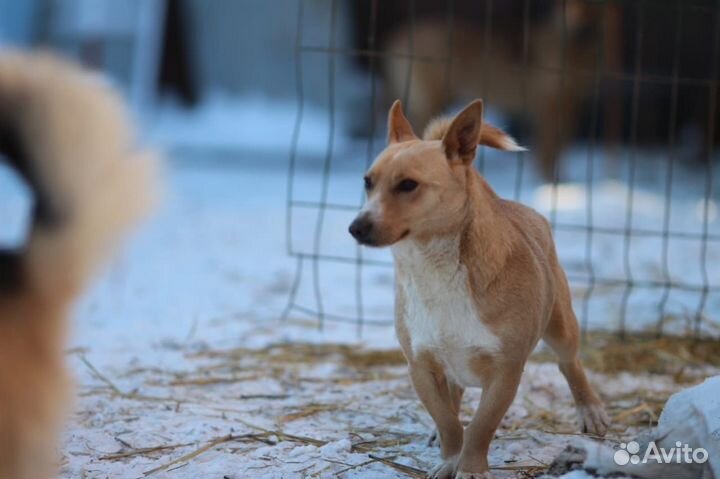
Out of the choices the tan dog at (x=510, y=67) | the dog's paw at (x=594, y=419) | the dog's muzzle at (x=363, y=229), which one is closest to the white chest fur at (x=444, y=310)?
the dog's muzzle at (x=363, y=229)

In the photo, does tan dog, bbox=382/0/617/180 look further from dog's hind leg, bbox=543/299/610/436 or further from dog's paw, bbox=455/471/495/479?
dog's paw, bbox=455/471/495/479

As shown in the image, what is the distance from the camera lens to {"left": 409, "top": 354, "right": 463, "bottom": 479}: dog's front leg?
281 centimetres

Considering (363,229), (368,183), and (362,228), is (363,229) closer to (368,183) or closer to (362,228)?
(362,228)

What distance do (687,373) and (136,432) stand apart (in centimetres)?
223

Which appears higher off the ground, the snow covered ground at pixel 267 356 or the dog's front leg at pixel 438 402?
the dog's front leg at pixel 438 402

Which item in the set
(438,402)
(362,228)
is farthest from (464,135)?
Answer: (438,402)

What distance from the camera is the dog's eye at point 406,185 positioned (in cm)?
278

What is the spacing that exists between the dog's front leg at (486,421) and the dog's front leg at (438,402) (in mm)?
108

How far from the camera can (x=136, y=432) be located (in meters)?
3.12

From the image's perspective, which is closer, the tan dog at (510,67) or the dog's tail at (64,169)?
the dog's tail at (64,169)

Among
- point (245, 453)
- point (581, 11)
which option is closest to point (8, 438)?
point (245, 453)

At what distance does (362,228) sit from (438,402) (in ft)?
1.88

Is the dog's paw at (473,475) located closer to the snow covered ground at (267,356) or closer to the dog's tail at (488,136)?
the snow covered ground at (267,356)

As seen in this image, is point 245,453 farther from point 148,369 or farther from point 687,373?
point 687,373
